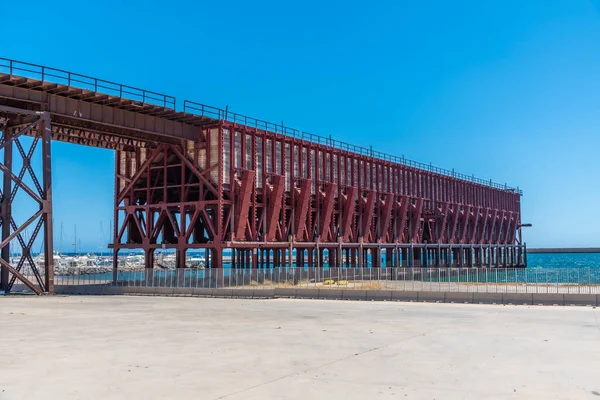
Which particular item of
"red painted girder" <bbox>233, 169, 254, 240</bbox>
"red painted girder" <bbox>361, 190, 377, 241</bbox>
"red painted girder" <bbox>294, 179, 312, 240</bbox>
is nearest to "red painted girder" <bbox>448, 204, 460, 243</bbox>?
"red painted girder" <bbox>361, 190, 377, 241</bbox>

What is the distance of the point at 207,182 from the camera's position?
51781 mm

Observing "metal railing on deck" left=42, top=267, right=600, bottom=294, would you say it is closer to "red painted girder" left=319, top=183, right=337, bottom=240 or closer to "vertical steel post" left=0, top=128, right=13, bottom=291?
"vertical steel post" left=0, top=128, right=13, bottom=291

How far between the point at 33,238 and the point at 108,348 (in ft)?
84.8

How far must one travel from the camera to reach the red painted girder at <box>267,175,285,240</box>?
5559 centimetres

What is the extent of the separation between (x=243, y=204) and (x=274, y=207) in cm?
454

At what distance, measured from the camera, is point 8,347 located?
15781 millimetres

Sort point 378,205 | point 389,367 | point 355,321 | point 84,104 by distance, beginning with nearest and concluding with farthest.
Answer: point 389,367
point 355,321
point 84,104
point 378,205

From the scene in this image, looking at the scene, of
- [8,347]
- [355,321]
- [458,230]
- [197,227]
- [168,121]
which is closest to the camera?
[8,347]

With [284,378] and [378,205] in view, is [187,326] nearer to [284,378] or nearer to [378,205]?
[284,378]

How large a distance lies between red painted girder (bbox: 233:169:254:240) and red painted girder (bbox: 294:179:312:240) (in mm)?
7791

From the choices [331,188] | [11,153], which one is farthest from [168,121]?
[331,188]

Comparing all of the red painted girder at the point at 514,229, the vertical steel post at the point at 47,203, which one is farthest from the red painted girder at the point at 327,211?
the red painted girder at the point at 514,229

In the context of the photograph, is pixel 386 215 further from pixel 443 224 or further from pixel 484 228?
pixel 484 228

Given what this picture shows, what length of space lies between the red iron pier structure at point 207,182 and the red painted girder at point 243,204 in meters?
0.08
